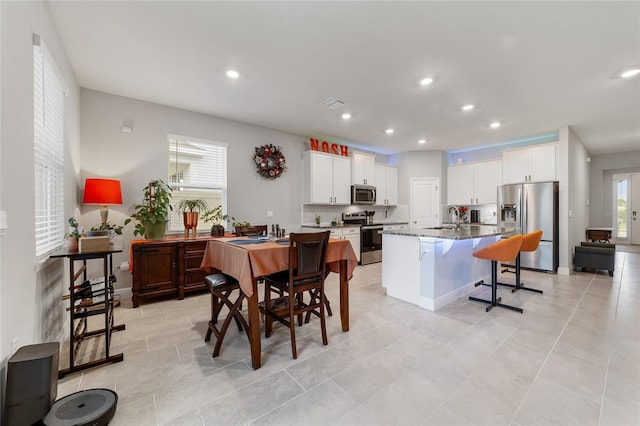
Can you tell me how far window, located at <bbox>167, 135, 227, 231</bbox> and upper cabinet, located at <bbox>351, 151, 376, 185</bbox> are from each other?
281 cm

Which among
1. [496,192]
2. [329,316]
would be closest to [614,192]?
[496,192]

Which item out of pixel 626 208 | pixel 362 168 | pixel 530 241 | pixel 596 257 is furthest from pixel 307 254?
pixel 626 208

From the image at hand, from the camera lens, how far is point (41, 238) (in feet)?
6.80

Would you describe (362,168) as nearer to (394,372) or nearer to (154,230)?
(154,230)

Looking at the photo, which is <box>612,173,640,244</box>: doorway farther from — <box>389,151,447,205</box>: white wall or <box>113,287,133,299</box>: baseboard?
<box>113,287,133,299</box>: baseboard

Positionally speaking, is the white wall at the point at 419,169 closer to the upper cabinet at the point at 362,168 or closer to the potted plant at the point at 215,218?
the upper cabinet at the point at 362,168

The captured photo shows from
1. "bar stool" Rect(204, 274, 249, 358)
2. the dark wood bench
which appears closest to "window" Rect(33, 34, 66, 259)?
"bar stool" Rect(204, 274, 249, 358)

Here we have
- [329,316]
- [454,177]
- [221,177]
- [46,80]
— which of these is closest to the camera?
[46,80]

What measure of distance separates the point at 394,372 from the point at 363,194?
4529 millimetres

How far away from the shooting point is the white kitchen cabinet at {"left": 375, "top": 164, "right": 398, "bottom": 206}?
6.68 metres

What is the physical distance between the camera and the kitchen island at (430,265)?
126 inches

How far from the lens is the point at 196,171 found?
4277 millimetres

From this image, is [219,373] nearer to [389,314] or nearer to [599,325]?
[389,314]

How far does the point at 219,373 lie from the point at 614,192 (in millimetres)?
10987
